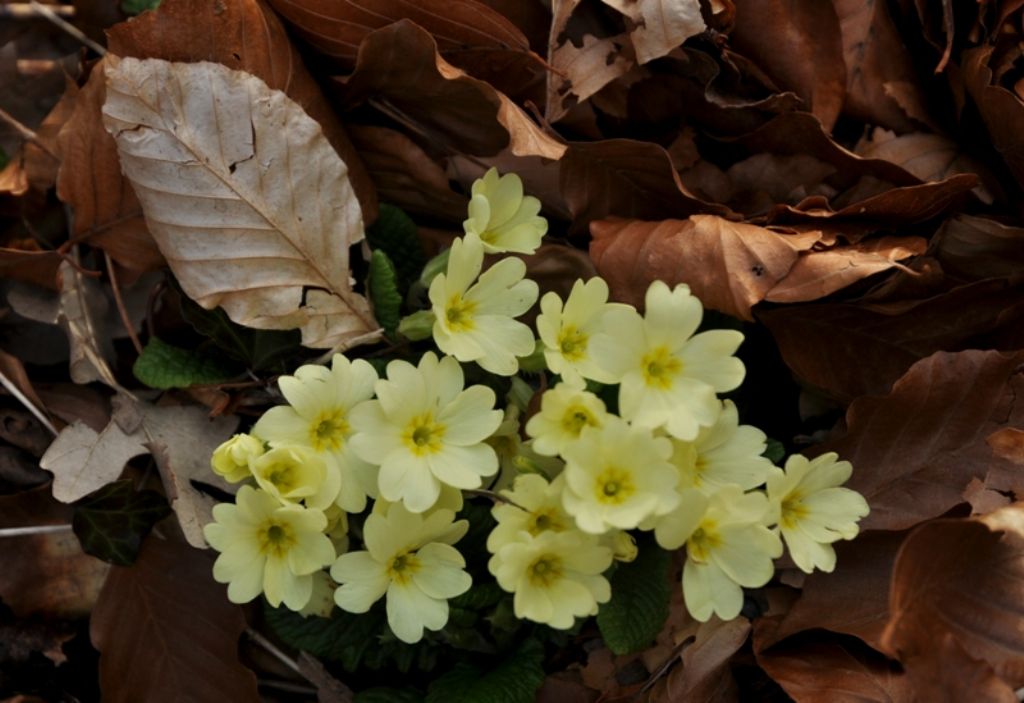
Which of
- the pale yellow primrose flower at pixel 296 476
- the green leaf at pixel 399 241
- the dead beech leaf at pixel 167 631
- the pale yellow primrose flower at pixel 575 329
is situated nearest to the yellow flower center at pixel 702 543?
the pale yellow primrose flower at pixel 575 329

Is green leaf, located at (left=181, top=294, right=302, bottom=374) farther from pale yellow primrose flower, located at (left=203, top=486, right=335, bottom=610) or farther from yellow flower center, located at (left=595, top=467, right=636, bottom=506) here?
yellow flower center, located at (left=595, top=467, right=636, bottom=506)

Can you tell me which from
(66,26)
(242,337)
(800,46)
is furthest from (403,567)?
(66,26)

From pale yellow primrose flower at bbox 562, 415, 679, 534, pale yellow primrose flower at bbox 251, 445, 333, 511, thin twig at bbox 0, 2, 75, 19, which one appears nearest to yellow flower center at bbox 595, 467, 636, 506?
pale yellow primrose flower at bbox 562, 415, 679, 534

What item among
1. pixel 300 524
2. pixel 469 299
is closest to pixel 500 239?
pixel 469 299

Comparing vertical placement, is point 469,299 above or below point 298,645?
above

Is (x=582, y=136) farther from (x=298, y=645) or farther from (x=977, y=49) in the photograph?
(x=298, y=645)

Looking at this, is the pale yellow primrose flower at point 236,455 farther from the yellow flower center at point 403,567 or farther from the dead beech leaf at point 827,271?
the dead beech leaf at point 827,271
